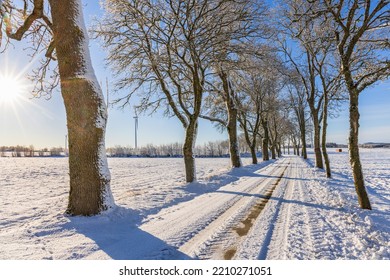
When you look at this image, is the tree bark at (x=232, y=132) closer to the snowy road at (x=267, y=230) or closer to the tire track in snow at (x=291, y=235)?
the snowy road at (x=267, y=230)

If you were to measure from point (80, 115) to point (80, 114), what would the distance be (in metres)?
0.02

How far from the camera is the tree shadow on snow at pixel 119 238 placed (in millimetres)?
3699

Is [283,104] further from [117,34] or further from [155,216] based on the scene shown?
[155,216]

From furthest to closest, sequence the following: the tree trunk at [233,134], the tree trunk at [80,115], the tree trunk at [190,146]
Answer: the tree trunk at [233,134], the tree trunk at [190,146], the tree trunk at [80,115]

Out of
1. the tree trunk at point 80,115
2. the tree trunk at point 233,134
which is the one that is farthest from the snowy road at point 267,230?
the tree trunk at point 233,134

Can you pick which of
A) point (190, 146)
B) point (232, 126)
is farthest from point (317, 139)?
point (190, 146)

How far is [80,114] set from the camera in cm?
557

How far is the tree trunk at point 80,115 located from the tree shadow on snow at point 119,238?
377 millimetres

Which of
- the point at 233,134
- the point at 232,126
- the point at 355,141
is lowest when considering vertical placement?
the point at 355,141

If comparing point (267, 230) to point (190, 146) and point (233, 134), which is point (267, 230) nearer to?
point (190, 146)

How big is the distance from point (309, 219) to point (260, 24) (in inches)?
296
